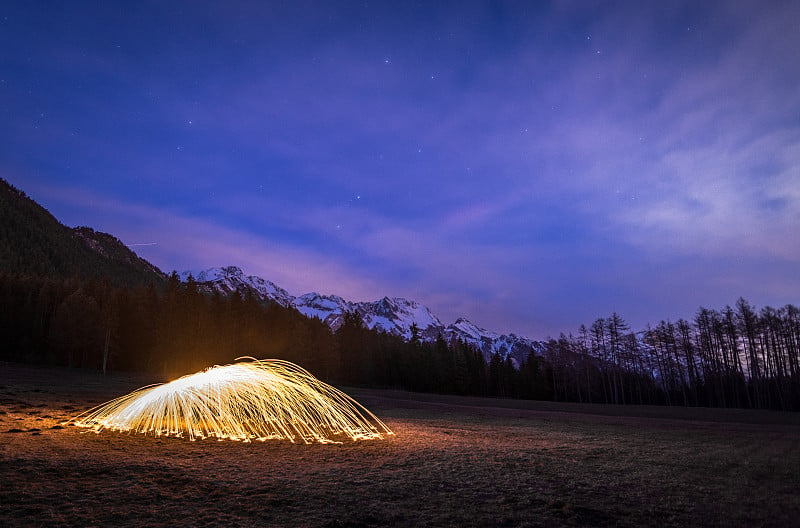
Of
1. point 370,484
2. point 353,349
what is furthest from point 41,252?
point 370,484

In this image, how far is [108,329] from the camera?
5541 centimetres

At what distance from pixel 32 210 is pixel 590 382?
214122mm

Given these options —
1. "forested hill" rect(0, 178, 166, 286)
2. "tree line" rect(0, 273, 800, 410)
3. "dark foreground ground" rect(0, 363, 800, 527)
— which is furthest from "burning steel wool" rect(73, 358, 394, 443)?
"forested hill" rect(0, 178, 166, 286)

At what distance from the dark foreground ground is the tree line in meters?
46.9

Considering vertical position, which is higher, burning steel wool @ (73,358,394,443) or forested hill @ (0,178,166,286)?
forested hill @ (0,178,166,286)

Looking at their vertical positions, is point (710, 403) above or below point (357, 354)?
below

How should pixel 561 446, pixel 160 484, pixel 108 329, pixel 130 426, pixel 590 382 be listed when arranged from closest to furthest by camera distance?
pixel 160 484
pixel 130 426
pixel 561 446
pixel 108 329
pixel 590 382

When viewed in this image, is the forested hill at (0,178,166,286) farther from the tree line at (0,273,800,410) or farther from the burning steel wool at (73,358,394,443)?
the burning steel wool at (73,358,394,443)

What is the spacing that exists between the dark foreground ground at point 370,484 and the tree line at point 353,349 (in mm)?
46890

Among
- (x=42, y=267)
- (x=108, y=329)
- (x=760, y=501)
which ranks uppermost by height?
(x=42, y=267)

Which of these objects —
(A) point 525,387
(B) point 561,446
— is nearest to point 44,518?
(B) point 561,446

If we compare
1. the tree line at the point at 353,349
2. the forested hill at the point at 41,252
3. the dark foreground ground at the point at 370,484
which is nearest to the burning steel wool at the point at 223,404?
the dark foreground ground at the point at 370,484

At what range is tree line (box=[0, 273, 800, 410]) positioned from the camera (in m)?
57.6

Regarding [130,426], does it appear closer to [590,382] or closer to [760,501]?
[760,501]
